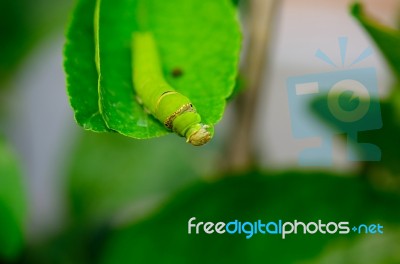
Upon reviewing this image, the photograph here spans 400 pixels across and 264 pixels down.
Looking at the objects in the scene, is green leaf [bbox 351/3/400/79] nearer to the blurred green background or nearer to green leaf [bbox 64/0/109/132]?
the blurred green background

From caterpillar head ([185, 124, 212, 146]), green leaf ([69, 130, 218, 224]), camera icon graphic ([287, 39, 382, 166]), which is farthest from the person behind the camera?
green leaf ([69, 130, 218, 224])

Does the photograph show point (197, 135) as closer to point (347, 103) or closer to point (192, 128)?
point (192, 128)

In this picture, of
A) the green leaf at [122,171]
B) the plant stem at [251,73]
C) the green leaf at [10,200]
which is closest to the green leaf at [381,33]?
the plant stem at [251,73]

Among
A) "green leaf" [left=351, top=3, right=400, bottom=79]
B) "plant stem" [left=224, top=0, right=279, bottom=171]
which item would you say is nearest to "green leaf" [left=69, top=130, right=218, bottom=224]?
"plant stem" [left=224, top=0, right=279, bottom=171]

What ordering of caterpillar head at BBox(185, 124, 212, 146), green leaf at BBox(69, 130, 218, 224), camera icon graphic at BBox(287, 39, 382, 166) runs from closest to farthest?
caterpillar head at BBox(185, 124, 212, 146)
camera icon graphic at BBox(287, 39, 382, 166)
green leaf at BBox(69, 130, 218, 224)

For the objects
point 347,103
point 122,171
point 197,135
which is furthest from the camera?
point 122,171

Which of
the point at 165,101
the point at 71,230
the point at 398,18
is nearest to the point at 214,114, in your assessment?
the point at 165,101

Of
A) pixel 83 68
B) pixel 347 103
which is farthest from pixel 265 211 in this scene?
pixel 83 68
